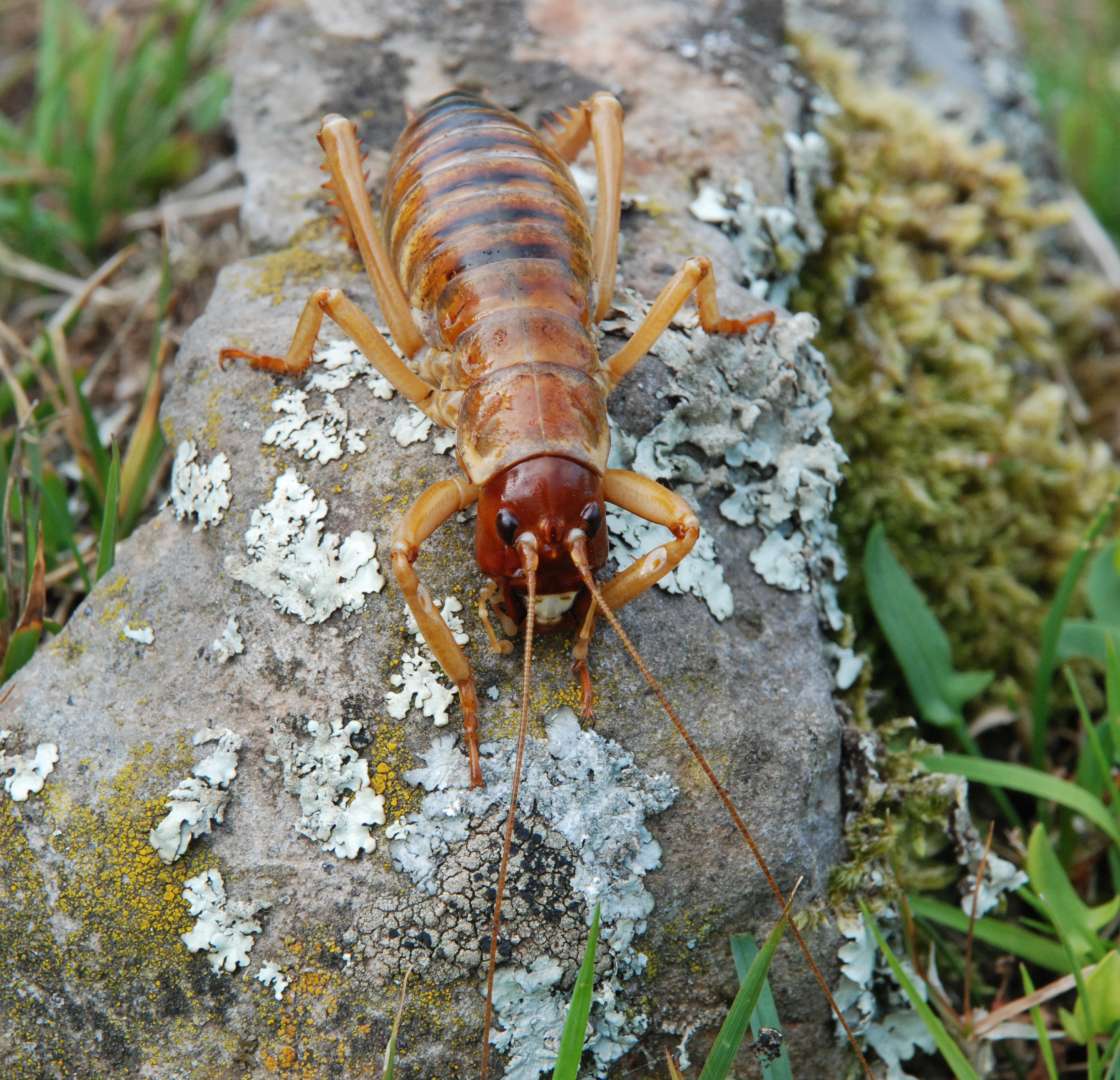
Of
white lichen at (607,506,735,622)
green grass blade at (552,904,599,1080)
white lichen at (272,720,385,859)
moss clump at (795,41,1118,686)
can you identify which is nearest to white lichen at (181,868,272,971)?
white lichen at (272,720,385,859)

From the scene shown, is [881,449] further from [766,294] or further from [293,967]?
[293,967]

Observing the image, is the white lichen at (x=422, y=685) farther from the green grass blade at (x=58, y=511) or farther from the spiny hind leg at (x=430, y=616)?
the green grass blade at (x=58, y=511)

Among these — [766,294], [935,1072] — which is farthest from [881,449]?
[935,1072]

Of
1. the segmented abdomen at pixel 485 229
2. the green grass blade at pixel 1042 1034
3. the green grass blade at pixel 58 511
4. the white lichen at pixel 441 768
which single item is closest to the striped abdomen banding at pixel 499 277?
the segmented abdomen at pixel 485 229

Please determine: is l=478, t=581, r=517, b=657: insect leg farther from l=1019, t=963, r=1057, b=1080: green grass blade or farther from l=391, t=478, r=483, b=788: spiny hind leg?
l=1019, t=963, r=1057, b=1080: green grass blade

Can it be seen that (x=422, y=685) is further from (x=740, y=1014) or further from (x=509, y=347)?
(x=740, y=1014)
